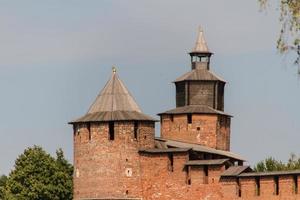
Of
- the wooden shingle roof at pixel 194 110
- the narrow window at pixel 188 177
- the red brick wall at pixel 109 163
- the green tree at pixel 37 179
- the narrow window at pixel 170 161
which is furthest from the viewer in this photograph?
the green tree at pixel 37 179

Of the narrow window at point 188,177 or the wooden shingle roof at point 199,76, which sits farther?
the wooden shingle roof at point 199,76

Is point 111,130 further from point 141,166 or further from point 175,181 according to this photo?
point 175,181

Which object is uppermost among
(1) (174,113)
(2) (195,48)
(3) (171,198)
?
(2) (195,48)

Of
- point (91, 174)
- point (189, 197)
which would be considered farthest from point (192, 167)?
point (91, 174)

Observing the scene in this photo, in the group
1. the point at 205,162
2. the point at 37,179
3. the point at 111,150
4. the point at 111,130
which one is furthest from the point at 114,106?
Answer: the point at 37,179

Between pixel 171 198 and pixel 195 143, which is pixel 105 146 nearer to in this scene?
pixel 171 198

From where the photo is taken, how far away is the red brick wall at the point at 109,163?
40.5 meters

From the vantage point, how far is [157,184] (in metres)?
40.6

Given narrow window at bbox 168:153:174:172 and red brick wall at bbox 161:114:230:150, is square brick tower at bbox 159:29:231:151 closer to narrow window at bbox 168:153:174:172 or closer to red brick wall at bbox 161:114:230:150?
red brick wall at bbox 161:114:230:150

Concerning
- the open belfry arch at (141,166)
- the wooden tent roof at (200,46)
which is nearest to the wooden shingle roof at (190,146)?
the open belfry arch at (141,166)

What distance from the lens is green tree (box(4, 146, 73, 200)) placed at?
48750 mm

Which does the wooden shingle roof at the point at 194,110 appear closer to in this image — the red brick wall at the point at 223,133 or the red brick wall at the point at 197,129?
the red brick wall at the point at 197,129

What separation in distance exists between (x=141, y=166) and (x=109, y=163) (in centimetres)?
122

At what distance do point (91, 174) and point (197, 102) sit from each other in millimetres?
8763
